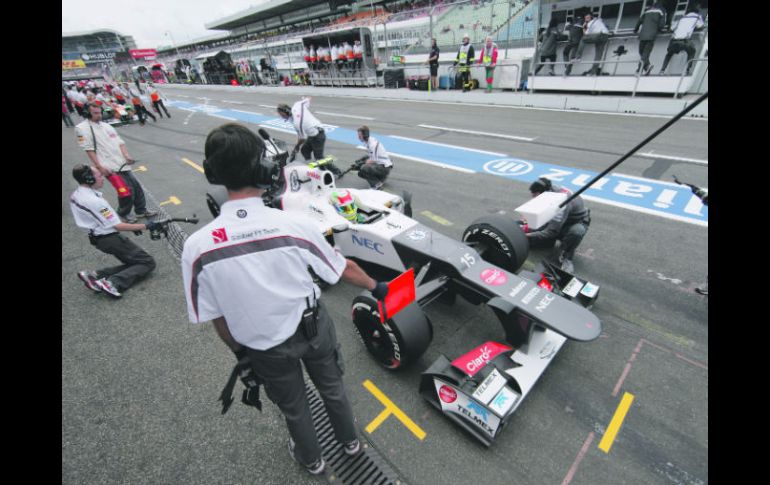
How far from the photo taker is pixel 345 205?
13.7 feet

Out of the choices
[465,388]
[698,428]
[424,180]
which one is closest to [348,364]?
[465,388]

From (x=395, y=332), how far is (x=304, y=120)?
5.70 meters

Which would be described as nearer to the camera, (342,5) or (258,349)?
(258,349)

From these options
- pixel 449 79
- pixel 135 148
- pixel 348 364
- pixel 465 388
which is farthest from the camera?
pixel 449 79

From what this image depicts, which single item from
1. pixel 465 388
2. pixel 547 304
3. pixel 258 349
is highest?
pixel 258 349

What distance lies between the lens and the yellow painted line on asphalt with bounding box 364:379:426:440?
8.48ft

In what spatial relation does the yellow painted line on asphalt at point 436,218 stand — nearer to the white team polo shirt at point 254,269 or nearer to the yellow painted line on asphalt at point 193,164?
the white team polo shirt at point 254,269

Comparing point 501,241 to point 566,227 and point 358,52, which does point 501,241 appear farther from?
point 358,52

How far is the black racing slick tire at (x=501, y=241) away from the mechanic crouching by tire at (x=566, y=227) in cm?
72

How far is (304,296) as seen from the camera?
5.91ft

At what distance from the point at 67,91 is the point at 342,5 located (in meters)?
38.5

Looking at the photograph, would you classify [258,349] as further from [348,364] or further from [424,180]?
[424,180]

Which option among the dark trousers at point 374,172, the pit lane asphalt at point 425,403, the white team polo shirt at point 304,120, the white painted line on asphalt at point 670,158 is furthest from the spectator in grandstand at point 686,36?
the white team polo shirt at point 304,120

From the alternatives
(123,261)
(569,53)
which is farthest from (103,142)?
(569,53)
